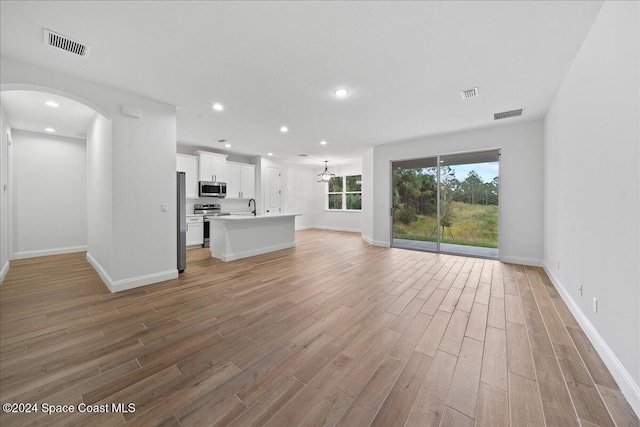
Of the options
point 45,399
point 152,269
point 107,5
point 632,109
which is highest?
point 107,5

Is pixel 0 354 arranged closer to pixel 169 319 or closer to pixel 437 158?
pixel 169 319

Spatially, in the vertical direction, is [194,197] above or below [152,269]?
above

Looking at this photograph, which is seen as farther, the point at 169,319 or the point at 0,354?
the point at 169,319

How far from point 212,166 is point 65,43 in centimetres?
463

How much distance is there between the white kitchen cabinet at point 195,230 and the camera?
639 cm

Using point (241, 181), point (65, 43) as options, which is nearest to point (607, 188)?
point (65, 43)

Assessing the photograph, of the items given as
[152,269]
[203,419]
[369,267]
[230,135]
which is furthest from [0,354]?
[230,135]

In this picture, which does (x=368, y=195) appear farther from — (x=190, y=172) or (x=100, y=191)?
(x=100, y=191)

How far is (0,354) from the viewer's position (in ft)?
6.37

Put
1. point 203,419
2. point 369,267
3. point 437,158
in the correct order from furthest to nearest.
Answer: point 437,158 < point 369,267 < point 203,419

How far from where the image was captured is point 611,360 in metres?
1.74

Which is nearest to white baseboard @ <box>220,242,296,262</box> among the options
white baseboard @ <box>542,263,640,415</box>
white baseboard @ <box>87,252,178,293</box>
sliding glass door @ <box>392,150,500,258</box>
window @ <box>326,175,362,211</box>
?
white baseboard @ <box>87,252,178,293</box>

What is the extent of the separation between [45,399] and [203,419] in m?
1.08

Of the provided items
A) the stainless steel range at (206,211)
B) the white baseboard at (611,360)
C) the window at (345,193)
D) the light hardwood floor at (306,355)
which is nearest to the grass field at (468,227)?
the light hardwood floor at (306,355)
